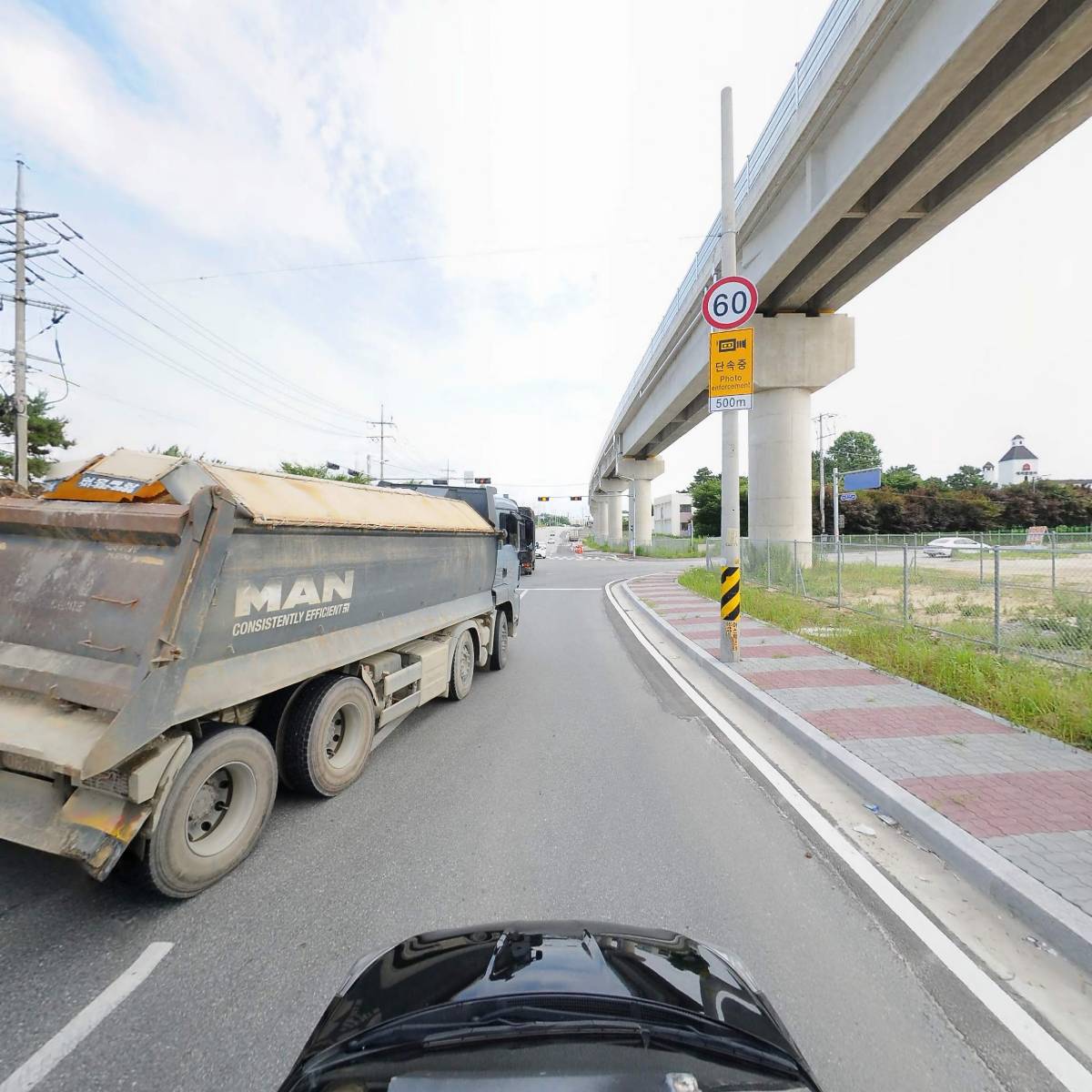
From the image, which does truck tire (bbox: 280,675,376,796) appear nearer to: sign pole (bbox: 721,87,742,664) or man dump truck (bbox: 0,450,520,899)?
man dump truck (bbox: 0,450,520,899)

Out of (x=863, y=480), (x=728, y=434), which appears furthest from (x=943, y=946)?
(x=863, y=480)

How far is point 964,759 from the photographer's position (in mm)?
4578

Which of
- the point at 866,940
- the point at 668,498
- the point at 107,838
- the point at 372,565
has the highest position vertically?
the point at 668,498

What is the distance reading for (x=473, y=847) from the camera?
3.53m

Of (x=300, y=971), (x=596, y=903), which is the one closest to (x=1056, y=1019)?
(x=596, y=903)

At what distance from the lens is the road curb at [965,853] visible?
8.69 feet

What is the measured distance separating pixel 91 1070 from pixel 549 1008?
176 centimetres

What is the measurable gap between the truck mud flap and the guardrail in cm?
1427

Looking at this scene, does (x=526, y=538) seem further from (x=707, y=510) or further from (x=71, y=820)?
(x=707, y=510)

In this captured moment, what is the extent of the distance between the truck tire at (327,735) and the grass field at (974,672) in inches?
231

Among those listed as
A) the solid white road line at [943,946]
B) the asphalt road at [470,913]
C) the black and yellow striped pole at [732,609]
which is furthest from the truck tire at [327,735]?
the black and yellow striped pole at [732,609]

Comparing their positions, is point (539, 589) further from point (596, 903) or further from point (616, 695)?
point (596, 903)

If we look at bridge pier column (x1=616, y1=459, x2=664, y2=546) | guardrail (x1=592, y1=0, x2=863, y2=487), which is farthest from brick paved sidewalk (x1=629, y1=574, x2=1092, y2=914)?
bridge pier column (x1=616, y1=459, x2=664, y2=546)

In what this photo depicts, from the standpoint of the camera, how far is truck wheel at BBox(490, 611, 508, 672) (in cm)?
852
